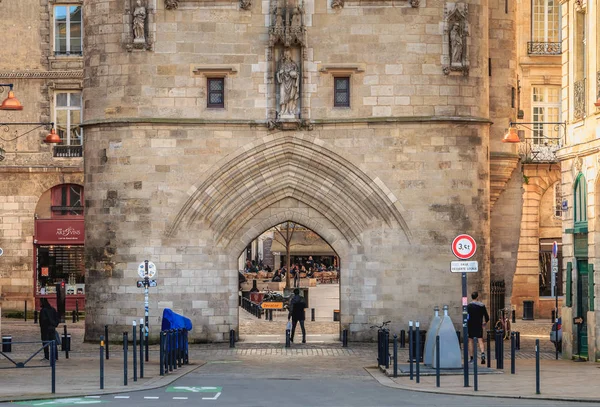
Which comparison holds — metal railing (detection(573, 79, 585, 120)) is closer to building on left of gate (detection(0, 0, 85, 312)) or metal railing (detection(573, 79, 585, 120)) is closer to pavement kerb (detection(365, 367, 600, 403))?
pavement kerb (detection(365, 367, 600, 403))

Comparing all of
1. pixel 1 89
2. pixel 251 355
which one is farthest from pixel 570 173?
pixel 1 89

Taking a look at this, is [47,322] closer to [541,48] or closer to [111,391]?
[111,391]

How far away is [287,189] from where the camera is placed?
37.7 meters

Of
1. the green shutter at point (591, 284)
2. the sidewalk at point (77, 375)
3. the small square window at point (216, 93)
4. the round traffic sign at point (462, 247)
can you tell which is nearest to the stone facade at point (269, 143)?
the small square window at point (216, 93)

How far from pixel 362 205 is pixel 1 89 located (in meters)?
14.3

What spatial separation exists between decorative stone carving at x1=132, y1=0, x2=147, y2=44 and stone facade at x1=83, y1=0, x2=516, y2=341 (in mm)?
205

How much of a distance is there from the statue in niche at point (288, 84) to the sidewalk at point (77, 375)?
672 cm

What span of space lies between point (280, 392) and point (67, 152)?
89.3 ft

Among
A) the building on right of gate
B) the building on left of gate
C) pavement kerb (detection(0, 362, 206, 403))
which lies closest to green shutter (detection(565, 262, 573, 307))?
the building on right of gate

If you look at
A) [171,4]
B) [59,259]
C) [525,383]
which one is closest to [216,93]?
[171,4]

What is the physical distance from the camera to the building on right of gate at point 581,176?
30.4m

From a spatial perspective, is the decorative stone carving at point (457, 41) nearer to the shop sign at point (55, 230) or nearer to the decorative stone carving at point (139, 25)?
the decorative stone carving at point (139, 25)

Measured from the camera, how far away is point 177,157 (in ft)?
121

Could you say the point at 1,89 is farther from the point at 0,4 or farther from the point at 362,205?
the point at 362,205
